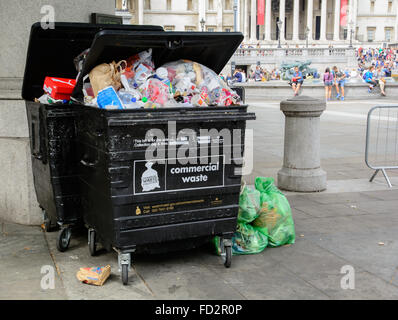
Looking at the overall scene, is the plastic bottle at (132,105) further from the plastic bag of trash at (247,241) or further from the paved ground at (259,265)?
the plastic bag of trash at (247,241)

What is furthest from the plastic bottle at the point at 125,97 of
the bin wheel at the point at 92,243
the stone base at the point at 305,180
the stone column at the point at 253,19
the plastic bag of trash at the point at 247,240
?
the stone column at the point at 253,19

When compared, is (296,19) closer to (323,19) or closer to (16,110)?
(323,19)

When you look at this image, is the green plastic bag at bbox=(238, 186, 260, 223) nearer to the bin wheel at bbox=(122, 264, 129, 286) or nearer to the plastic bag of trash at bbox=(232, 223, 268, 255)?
the plastic bag of trash at bbox=(232, 223, 268, 255)

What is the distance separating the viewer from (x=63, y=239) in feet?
15.6

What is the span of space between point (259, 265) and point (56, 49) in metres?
2.69

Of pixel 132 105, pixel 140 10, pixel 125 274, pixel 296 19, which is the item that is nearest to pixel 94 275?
pixel 125 274

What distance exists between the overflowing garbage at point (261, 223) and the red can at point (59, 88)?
5.92 feet

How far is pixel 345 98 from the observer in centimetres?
2720

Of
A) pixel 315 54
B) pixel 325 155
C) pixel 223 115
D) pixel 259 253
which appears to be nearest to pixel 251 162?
pixel 325 155

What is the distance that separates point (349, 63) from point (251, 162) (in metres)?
56.3

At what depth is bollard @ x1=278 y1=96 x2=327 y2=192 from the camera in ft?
23.6

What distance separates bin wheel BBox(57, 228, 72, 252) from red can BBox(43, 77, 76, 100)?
1201mm

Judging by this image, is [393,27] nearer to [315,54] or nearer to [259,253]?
[315,54]

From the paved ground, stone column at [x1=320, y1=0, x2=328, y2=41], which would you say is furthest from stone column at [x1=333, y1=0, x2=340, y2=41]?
the paved ground
